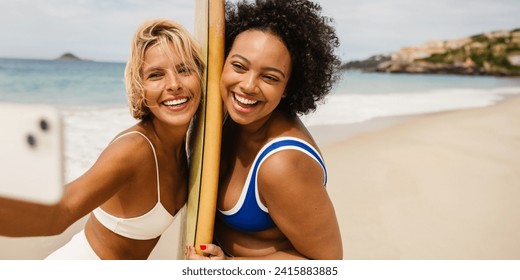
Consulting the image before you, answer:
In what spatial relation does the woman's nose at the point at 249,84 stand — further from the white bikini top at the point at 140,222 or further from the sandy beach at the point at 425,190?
the sandy beach at the point at 425,190

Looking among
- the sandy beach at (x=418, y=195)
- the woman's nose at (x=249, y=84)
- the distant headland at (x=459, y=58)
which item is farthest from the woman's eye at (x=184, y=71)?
the distant headland at (x=459, y=58)

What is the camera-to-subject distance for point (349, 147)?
5.90 metres

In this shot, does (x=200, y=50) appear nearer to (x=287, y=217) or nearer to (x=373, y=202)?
(x=287, y=217)

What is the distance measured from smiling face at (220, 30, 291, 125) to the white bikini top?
0.46m

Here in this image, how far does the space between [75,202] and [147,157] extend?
35 centimetres

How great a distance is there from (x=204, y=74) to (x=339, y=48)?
58 centimetres

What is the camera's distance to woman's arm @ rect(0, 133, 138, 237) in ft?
3.92

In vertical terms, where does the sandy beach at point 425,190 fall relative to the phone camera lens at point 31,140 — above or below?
below

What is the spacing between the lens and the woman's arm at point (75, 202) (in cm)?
119

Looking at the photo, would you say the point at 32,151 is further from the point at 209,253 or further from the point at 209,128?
the point at 209,253

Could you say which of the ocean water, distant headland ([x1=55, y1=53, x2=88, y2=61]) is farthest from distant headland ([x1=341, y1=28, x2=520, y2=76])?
distant headland ([x1=55, y1=53, x2=88, y2=61])

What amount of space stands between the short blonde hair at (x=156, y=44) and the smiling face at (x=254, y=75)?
154 millimetres

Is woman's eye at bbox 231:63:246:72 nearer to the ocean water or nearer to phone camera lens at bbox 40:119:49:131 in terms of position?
phone camera lens at bbox 40:119:49:131
